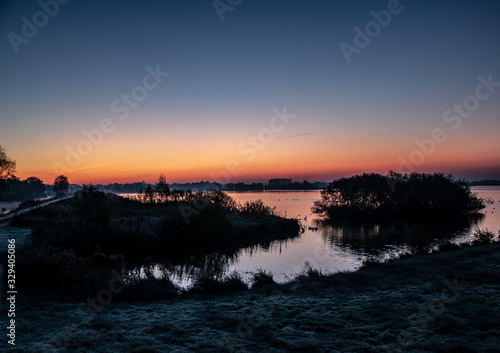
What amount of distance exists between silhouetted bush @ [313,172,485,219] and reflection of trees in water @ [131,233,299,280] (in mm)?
35710

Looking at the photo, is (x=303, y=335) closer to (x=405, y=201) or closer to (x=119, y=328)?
(x=119, y=328)

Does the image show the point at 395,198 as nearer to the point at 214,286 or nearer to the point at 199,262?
the point at 199,262

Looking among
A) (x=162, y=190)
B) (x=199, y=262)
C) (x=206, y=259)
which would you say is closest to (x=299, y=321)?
(x=199, y=262)

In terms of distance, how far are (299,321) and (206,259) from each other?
22.1 metres

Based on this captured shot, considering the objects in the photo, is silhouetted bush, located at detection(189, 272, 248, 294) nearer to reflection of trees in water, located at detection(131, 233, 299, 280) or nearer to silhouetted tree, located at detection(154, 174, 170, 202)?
reflection of trees in water, located at detection(131, 233, 299, 280)

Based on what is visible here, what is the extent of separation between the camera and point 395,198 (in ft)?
246

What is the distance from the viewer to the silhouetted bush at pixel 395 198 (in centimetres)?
7300

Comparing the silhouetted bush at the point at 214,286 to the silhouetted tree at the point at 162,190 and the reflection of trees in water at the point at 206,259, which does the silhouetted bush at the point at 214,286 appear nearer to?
the reflection of trees in water at the point at 206,259

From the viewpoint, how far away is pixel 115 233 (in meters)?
30.7

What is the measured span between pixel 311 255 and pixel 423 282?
19069 mm

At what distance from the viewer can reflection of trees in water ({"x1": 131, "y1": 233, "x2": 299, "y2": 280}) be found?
23.6 m

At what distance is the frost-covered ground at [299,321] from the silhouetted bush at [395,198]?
61.4 m

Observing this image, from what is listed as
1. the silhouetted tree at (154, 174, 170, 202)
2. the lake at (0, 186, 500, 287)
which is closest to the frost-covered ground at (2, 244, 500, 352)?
the lake at (0, 186, 500, 287)

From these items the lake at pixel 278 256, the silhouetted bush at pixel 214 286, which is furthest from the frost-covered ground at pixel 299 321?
the lake at pixel 278 256
